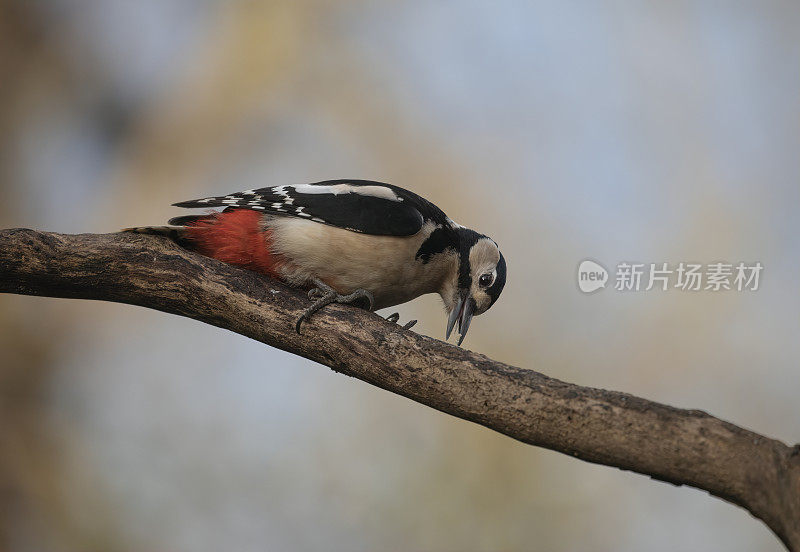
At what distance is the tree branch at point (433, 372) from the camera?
2.02 metres

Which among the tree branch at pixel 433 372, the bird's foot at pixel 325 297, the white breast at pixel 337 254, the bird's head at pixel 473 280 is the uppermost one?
the bird's head at pixel 473 280

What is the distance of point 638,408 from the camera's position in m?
2.12

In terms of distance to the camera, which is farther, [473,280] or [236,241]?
[473,280]

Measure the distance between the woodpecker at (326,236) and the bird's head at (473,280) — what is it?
0.60 feet

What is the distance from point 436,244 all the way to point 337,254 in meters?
0.42

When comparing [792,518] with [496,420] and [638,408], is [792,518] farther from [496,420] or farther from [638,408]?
Result: [496,420]

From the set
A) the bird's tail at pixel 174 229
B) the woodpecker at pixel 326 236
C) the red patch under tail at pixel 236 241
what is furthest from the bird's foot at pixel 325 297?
the bird's tail at pixel 174 229

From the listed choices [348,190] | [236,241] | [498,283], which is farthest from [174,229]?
[498,283]

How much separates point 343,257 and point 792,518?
62.8 inches

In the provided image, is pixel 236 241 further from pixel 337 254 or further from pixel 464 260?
pixel 464 260

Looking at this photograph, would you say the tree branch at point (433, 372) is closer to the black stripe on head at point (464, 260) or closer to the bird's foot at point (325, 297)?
the bird's foot at point (325, 297)

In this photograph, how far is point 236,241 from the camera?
2.76m

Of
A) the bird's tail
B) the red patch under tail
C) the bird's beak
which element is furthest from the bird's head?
the bird's tail

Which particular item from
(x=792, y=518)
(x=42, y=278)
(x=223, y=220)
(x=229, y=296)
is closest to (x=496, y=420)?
(x=792, y=518)
